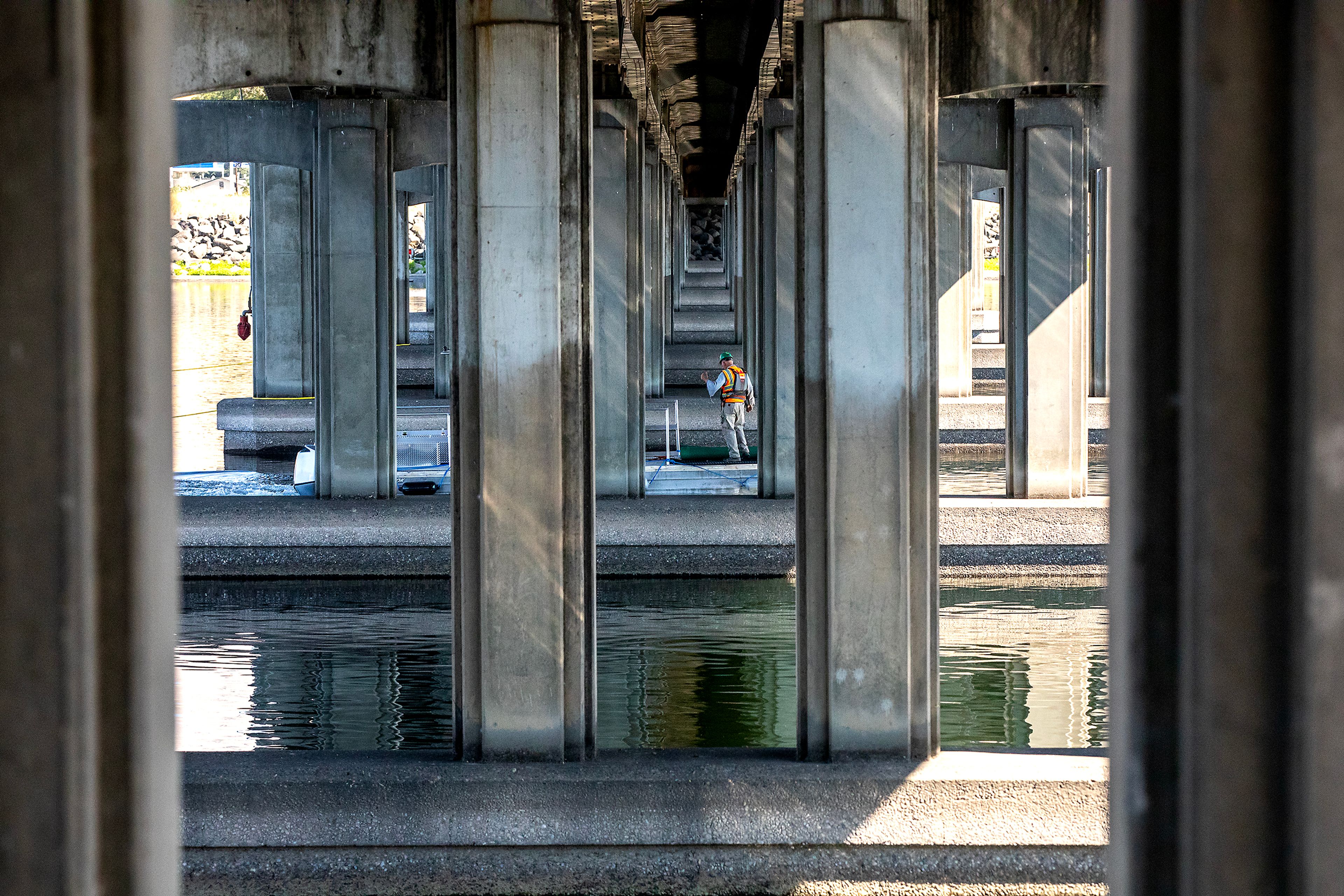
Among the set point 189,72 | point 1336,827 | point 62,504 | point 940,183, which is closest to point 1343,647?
point 1336,827

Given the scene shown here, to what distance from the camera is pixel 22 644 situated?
2.49 meters

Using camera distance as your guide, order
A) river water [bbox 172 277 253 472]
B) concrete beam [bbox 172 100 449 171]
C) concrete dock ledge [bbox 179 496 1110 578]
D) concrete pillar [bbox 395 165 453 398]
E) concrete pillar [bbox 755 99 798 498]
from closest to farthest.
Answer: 1. concrete dock ledge [bbox 179 496 1110 578]
2. concrete pillar [bbox 755 99 798 498]
3. concrete beam [bbox 172 100 449 171]
4. river water [bbox 172 277 253 472]
5. concrete pillar [bbox 395 165 453 398]

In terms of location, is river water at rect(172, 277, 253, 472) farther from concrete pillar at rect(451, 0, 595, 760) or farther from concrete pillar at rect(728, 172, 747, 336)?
concrete pillar at rect(728, 172, 747, 336)

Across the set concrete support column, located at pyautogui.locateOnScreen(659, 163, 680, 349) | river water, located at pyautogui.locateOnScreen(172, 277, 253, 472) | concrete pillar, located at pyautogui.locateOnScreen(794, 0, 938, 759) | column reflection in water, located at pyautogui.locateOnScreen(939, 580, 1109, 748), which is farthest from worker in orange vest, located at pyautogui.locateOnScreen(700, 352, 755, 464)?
concrete pillar, located at pyautogui.locateOnScreen(794, 0, 938, 759)

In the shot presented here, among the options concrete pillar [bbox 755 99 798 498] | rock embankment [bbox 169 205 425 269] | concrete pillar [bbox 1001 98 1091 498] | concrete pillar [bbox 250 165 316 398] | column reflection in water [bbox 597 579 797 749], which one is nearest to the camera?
column reflection in water [bbox 597 579 797 749]

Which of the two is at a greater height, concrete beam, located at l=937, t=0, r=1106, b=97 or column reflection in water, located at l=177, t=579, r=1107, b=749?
concrete beam, located at l=937, t=0, r=1106, b=97

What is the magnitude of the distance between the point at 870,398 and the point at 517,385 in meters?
1.81

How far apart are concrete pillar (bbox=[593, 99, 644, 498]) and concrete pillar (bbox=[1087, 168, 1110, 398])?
33.3ft

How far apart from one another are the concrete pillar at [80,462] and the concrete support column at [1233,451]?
1709 millimetres

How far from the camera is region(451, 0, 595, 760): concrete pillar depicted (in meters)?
7.81

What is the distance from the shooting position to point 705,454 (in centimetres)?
2228

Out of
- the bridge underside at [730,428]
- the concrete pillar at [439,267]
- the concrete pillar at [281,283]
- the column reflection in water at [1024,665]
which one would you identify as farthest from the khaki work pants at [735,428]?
the concrete pillar at [281,283]

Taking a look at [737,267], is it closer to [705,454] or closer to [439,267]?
[439,267]

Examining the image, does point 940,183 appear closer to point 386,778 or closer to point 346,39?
point 346,39
